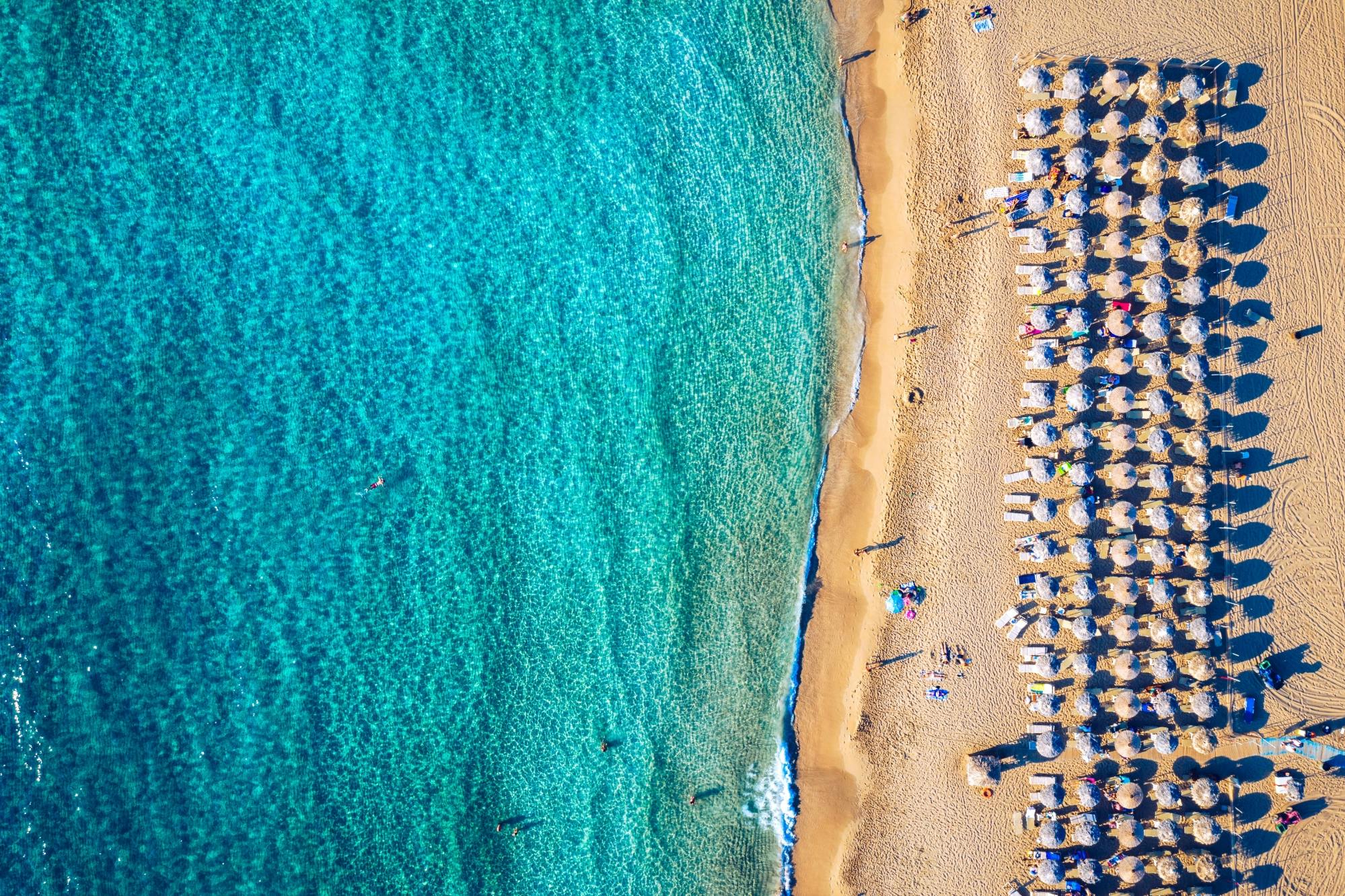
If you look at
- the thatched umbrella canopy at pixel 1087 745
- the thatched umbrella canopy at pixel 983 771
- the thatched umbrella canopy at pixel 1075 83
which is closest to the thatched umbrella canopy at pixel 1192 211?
the thatched umbrella canopy at pixel 1075 83

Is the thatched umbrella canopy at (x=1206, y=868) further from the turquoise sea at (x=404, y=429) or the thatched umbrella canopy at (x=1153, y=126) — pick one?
the thatched umbrella canopy at (x=1153, y=126)

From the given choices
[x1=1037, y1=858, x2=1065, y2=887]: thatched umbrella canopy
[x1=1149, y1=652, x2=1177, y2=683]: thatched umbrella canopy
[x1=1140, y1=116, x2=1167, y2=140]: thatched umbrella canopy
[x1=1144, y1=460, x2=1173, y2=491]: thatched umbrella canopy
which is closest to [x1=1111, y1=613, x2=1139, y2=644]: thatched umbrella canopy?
[x1=1149, y1=652, x2=1177, y2=683]: thatched umbrella canopy

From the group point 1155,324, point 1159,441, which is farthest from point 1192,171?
point 1159,441

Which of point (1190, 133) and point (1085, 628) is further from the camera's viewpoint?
point (1190, 133)

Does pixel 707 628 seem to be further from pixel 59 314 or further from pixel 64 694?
pixel 59 314

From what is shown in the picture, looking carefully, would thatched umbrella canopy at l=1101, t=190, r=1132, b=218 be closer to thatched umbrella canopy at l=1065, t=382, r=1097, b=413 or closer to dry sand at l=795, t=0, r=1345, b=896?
dry sand at l=795, t=0, r=1345, b=896

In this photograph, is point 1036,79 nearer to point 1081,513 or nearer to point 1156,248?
point 1156,248
